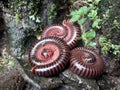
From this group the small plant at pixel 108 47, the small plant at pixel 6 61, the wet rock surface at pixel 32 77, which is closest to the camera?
the wet rock surface at pixel 32 77

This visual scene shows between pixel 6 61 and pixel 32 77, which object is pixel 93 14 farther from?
pixel 6 61

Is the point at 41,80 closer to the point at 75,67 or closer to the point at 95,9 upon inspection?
the point at 75,67

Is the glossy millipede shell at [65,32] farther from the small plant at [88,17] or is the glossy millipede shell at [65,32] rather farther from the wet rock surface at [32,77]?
the wet rock surface at [32,77]

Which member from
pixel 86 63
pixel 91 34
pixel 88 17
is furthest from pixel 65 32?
pixel 86 63

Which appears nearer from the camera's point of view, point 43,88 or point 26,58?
point 43,88

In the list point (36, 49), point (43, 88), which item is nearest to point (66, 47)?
point (36, 49)

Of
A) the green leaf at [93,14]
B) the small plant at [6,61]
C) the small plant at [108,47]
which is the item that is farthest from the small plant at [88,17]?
the small plant at [6,61]
